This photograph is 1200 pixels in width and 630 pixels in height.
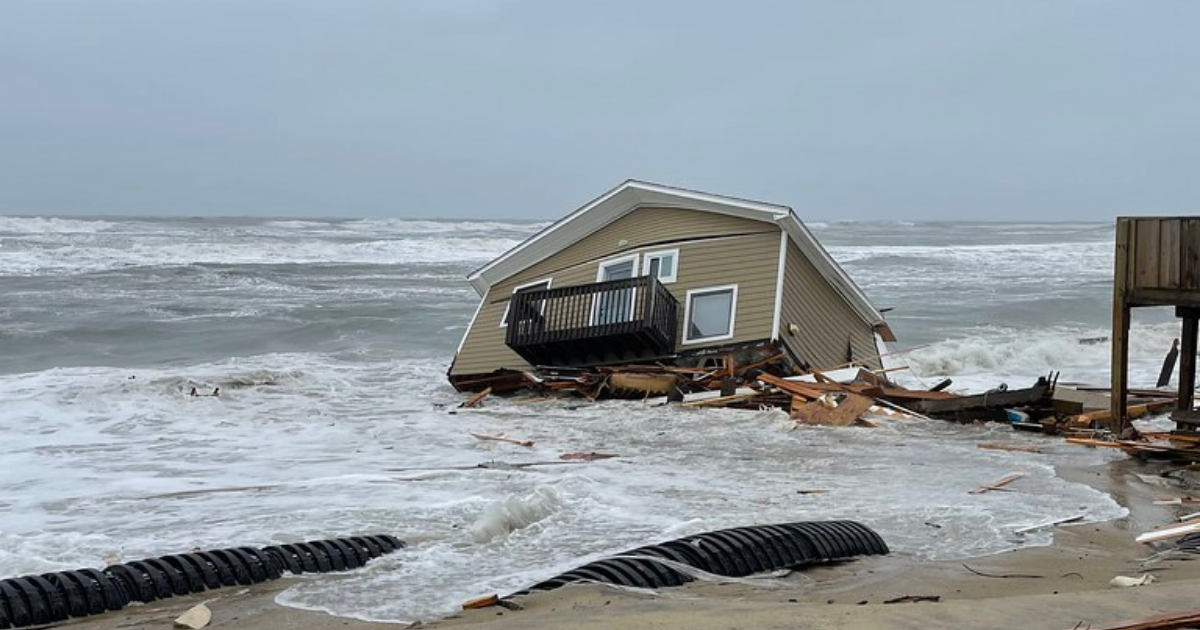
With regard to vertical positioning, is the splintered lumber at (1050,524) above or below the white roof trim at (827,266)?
below

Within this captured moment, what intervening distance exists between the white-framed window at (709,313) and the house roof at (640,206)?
4.48 ft

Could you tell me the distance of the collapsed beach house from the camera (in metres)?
20.2

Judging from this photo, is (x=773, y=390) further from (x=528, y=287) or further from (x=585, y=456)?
(x=528, y=287)

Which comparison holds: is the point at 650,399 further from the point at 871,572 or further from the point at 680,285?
the point at 871,572

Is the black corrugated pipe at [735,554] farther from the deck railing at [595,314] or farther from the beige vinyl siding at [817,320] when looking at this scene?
the beige vinyl siding at [817,320]

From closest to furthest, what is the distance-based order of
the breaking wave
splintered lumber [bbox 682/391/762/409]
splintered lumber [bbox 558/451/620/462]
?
splintered lumber [bbox 558/451/620/462] < splintered lumber [bbox 682/391/762/409] < the breaking wave

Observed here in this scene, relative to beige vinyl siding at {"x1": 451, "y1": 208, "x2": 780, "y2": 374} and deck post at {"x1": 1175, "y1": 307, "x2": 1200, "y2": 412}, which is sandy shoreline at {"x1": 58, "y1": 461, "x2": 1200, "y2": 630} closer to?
deck post at {"x1": 1175, "y1": 307, "x2": 1200, "y2": 412}

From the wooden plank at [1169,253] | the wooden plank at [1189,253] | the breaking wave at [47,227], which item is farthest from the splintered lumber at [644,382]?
the breaking wave at [47,227]

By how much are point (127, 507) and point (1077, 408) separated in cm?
1213

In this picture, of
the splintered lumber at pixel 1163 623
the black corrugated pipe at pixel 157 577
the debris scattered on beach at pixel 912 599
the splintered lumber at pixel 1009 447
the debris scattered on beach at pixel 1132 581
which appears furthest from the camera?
the splintered lumber at pixel 1009 447

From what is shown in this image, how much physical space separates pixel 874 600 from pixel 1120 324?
28.6 feet

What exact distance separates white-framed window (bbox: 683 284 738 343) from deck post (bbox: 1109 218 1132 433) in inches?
281

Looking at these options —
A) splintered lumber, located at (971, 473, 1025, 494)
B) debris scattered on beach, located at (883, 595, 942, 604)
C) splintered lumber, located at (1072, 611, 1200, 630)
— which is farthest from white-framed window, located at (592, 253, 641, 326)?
splintered lumber, located at (1072, 611, 1200, 630)

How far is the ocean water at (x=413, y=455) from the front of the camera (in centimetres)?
949
